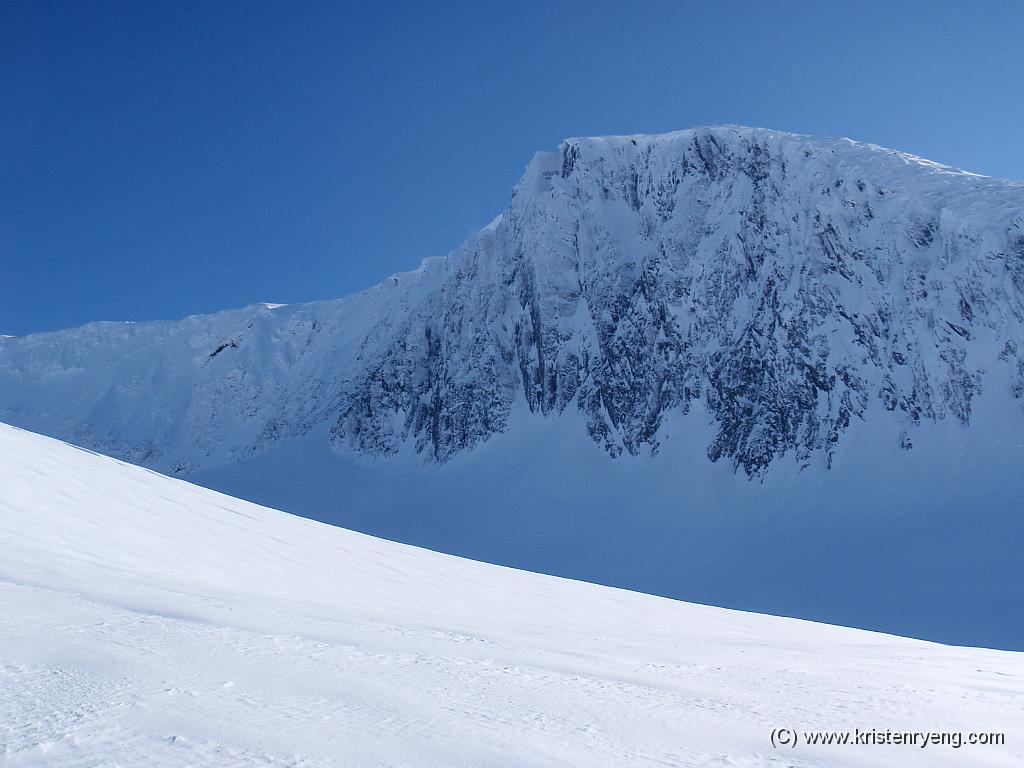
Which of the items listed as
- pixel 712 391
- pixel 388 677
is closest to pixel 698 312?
pixel 712 391

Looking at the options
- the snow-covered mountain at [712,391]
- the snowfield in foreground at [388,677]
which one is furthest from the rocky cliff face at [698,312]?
the snowfield in foreground at [388,677]

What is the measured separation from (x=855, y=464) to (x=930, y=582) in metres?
10.1

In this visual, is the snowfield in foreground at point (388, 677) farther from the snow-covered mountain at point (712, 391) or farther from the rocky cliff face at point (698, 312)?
the rocky cliff face at point (698, 312)

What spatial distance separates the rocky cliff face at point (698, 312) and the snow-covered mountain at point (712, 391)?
0.55 ft

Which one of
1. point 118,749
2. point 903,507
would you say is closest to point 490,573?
point 118,749

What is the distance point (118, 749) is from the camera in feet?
11.2

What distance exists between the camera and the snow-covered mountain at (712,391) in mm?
32969

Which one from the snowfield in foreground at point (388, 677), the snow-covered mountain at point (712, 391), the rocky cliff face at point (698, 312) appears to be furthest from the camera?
the rocky cliff face at point (698, 312)

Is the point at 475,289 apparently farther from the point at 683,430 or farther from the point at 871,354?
the point at 871,354

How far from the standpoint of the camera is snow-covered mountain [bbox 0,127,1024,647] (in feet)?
108

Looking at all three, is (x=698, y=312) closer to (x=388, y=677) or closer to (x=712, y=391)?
(x=712, y=391)

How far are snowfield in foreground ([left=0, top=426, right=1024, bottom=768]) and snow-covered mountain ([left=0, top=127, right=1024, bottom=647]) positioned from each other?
21.1m

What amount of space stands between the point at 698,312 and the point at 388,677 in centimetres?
4697

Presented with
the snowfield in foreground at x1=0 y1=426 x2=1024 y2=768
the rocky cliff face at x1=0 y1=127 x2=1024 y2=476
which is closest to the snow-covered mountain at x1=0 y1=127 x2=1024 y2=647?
the rocky cliff face at x1=0 y1=127 x2=1024 y2=476
